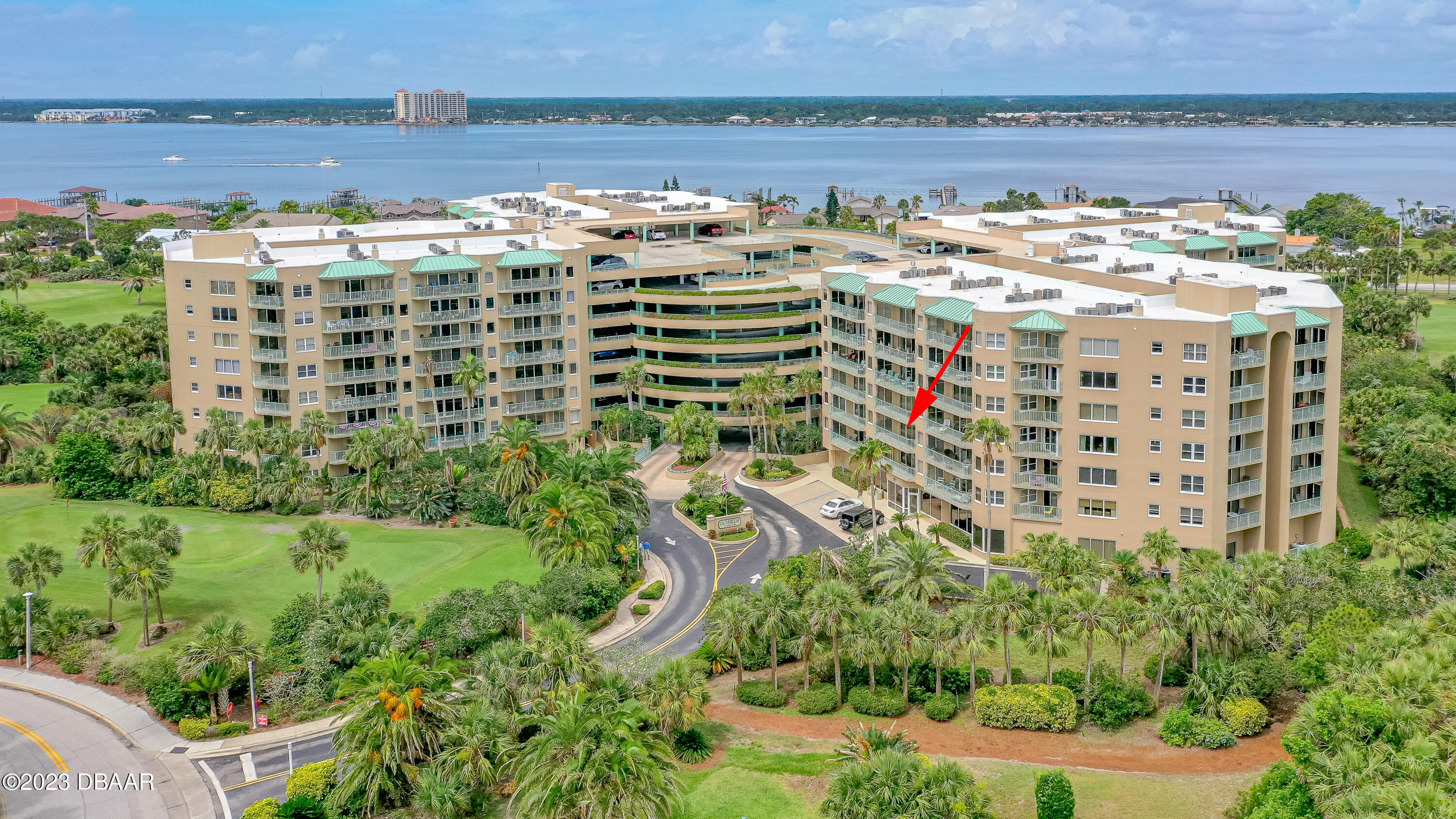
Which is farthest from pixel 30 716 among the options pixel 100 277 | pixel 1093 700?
pixel 100 277

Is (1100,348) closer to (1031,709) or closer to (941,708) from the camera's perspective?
(1031,709)

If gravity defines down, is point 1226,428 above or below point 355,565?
above

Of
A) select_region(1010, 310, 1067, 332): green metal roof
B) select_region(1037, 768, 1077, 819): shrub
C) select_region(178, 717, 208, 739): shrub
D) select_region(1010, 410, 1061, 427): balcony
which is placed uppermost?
select_region(1010, 310, 1067, 332): green metal roof

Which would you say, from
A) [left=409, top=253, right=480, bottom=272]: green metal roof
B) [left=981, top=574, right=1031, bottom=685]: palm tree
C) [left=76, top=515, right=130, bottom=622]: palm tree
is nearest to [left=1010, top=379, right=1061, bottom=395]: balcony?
[left=981, top=574, right=1031, bottom=685]: palm tree

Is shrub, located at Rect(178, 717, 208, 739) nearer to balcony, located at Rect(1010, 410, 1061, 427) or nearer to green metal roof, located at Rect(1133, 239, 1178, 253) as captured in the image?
balcony, located at Rect(1010, 410, 1061, 427)

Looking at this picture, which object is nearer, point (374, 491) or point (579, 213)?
point (374, 491)

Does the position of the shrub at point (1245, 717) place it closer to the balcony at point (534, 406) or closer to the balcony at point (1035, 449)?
the balcony at point (1035, 449)

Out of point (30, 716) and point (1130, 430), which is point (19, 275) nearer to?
point (30, 716)

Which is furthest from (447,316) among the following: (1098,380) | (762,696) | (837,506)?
(1098,380)
